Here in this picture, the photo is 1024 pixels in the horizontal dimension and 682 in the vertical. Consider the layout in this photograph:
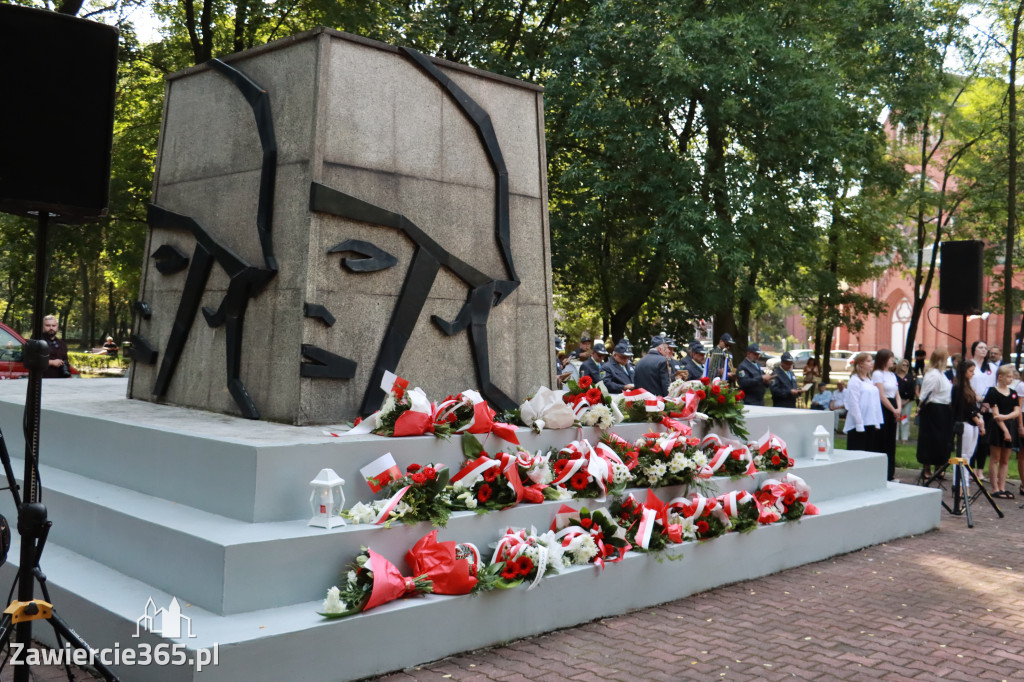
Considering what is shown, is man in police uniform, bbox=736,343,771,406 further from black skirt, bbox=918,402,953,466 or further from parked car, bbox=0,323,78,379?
parked car, bbox=0,323,78,379

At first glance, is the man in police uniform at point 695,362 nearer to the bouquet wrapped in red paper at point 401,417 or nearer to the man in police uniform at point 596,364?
the man in police uniform at point 596,364

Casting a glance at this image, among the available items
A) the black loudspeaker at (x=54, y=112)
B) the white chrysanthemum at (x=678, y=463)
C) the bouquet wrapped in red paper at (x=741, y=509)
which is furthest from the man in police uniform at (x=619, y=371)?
the black loudspeaker at (x=54, y=112)

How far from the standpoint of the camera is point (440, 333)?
24.5 feet

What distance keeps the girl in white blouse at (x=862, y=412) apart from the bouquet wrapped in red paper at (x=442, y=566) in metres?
8.24

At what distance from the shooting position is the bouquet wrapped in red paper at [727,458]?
319 inches

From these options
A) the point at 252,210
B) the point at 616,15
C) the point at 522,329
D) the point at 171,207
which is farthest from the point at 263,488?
the point at 616,15

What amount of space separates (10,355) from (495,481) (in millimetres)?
10672

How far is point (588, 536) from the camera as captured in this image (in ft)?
20.6

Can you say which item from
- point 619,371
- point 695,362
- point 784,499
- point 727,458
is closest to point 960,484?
point 695,362

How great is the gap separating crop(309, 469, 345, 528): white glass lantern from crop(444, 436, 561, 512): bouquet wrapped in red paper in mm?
789

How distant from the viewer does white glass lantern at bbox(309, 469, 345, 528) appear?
5305 millimetres

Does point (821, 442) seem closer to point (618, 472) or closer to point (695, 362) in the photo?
point (695, 362)

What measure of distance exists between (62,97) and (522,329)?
4.55 metres

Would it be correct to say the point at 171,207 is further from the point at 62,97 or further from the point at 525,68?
the point at 525,68
